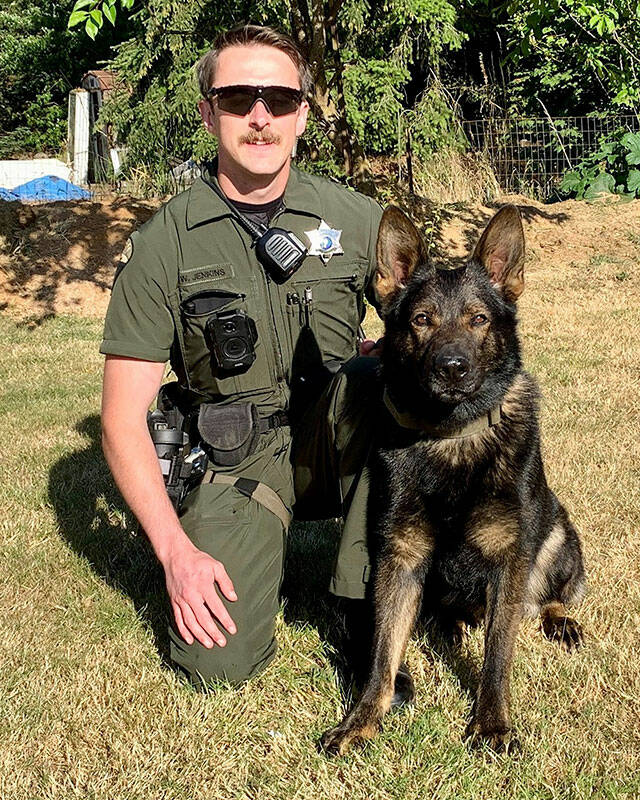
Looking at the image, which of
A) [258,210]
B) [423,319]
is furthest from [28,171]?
[423,319]

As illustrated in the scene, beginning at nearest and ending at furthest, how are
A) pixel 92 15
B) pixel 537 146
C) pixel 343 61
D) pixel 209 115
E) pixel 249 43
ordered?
pixel 249 43
pixel 209 115
pixel 92 15
pixel 343 61
pixel 537 146

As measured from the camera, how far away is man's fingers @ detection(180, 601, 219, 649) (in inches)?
99.2

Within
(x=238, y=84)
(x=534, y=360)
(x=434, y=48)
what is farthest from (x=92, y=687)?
(x=434, y=48)

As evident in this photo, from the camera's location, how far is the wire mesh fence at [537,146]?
1319 centimetres

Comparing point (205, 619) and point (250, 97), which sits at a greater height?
point (250, 97)

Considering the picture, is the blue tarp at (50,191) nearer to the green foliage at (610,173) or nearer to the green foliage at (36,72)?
A: the green foliage at (610,173)

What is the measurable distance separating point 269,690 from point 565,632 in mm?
1041

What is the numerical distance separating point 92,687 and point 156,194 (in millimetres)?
9875

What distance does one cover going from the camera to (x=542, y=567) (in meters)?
2.86

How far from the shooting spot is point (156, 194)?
38.3 ft

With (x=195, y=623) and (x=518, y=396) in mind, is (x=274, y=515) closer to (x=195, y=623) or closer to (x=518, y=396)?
(x=195, y=623)

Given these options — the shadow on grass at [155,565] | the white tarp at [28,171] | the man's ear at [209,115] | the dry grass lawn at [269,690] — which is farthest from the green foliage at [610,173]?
the white tarp at [28,171]

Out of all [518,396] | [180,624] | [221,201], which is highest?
[221,201]

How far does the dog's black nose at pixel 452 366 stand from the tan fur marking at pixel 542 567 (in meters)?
0.77
